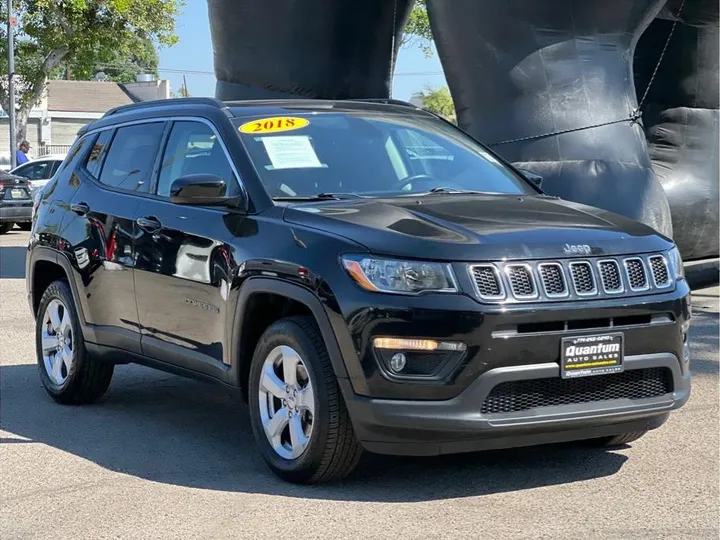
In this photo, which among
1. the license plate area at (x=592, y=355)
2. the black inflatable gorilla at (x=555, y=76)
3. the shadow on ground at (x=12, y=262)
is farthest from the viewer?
the shadow on ground at (x=12, y=262)

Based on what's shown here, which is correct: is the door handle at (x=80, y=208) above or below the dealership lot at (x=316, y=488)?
above

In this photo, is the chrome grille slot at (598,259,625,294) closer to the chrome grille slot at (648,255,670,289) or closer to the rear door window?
the chrome grille slot at (648,255,670,289)

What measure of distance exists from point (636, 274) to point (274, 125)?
210 centimetres

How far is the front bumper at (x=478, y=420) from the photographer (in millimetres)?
5004

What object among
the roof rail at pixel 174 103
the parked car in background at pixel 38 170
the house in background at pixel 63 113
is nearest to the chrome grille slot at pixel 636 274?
the roof rail at pixel 174 103

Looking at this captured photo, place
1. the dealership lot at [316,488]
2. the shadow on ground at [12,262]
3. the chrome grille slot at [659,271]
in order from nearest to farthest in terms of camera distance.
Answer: the dealership lot at [316,488], the chrome grille slot at [659,271], the shadow on ground at [12,262]

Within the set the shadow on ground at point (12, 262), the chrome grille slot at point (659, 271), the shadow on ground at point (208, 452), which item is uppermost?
the chrome grille slot at point (659, 271)

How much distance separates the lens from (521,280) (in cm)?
505

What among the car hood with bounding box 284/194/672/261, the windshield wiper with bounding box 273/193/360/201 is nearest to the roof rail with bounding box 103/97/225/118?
the windshield wiper with bounding box 273/193/360/201

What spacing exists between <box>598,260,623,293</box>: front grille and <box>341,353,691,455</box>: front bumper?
314 mm

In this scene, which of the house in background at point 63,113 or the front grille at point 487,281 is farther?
the house in background at point 63,113

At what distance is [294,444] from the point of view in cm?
550

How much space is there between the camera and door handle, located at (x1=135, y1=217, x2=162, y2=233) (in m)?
6.59

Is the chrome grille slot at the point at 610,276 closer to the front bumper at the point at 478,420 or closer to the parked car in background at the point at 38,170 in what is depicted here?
the front bumper at the point at 478,420
